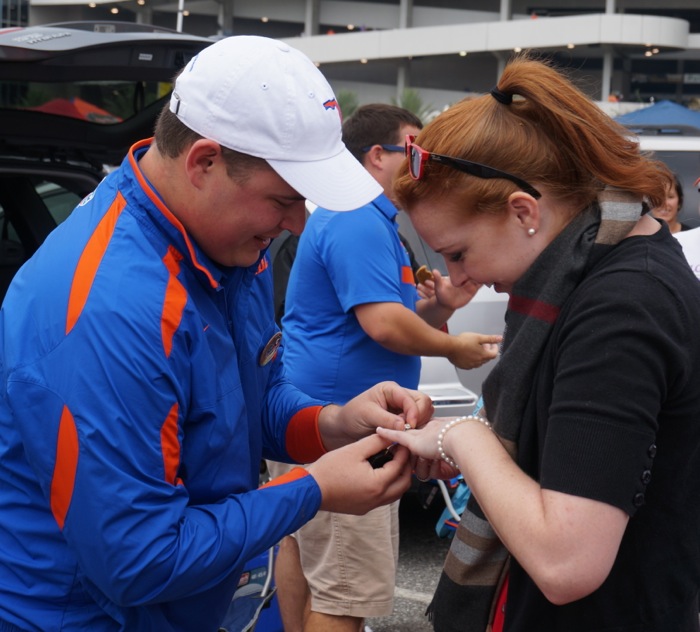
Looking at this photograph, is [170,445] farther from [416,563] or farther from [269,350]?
[416,563]

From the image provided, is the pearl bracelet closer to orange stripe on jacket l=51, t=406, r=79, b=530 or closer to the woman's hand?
the woman's hand

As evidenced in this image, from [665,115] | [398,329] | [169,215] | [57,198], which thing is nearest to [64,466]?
[169,215]

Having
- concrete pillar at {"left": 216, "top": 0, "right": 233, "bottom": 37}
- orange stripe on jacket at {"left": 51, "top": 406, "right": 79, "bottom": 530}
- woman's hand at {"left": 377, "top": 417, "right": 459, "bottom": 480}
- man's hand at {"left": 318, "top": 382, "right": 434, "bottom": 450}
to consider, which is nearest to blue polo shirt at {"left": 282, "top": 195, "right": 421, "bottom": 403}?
man's hand at {"left": 318, "top": 382, "right": 434, "bottom": 450}

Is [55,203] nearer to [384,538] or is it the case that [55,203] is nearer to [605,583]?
[384,538]

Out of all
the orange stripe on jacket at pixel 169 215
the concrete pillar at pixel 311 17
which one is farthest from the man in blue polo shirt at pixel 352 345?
the concrete pillar at pixel 311 17

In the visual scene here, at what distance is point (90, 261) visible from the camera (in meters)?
1.72

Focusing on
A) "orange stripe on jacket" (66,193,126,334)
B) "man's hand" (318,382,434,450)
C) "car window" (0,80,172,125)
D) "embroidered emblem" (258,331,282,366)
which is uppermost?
"car window" (0,80,172,125)

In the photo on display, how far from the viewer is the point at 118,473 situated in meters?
1.62

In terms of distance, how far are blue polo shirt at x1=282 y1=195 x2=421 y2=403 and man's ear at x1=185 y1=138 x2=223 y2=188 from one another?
172cm

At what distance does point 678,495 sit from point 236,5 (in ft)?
167

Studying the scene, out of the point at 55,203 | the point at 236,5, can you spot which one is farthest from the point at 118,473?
the point at 236,5

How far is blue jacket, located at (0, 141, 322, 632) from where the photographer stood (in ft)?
5.35

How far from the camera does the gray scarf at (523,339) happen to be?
1717mm

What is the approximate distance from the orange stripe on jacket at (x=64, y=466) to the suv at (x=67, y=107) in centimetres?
199
